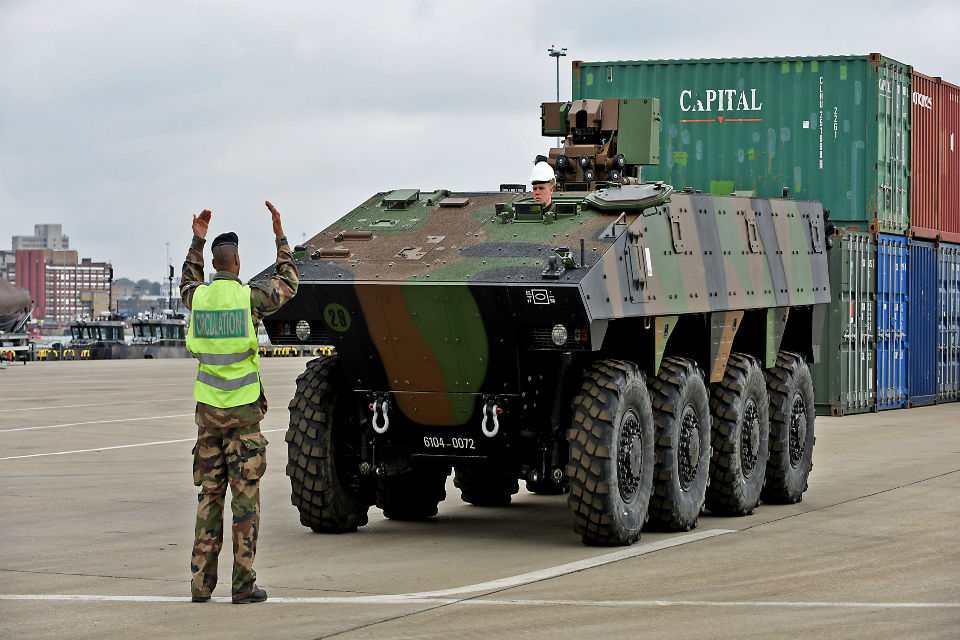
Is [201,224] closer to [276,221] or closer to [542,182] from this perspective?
[276,221]

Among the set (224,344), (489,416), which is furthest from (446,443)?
(224,344)

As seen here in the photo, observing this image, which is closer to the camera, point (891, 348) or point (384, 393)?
point (384, 393)

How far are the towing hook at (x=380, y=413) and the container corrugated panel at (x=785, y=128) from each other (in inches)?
520

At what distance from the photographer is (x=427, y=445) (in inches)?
438

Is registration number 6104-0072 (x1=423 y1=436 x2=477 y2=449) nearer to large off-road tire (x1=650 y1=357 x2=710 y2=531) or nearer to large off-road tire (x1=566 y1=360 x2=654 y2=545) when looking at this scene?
large off-road tire (x1=566 y1=360 x2=654 y2=545)

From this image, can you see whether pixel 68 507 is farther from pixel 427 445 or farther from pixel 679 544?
pixel 679 544

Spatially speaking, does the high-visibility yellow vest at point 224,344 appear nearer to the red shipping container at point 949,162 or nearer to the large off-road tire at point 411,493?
the large off-road tire at point 411,493

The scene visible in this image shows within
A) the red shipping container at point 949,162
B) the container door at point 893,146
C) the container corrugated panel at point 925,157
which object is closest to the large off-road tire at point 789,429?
the container door at point 893,146

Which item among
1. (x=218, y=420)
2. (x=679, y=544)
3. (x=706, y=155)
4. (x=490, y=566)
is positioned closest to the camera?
(x=218, y=420)

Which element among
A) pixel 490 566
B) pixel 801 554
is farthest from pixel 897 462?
pixel 490 566

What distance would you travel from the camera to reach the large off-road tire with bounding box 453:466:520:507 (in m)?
13.6

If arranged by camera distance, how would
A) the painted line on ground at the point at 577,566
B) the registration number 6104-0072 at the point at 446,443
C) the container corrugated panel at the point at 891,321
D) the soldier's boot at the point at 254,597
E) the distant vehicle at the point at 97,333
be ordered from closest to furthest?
the soldier's boot at the point at 254,597 < the painted line on ground at the point at 577,566 < the registration number 6104-0072 at the point at 446,443 < the container corrugated panel at the point at 891,321 < the distant vehicle at the point at 97,333

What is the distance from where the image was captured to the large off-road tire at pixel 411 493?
40.6 feet

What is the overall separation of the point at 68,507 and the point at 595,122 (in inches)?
217
